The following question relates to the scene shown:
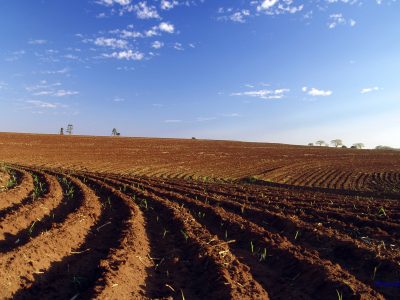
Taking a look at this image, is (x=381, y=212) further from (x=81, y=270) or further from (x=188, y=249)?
(x=81, y=270)

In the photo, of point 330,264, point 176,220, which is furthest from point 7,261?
point 330,264

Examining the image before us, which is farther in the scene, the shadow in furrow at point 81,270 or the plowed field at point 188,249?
the plowed field at point 188,249

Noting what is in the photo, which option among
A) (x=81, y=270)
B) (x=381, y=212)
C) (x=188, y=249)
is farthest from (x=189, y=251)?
(x=381, y=212)

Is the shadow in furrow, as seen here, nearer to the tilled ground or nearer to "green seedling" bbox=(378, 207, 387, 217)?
the tilled ground

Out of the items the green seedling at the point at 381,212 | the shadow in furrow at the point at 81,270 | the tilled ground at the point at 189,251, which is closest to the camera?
the shadow in furrow at the point at 81,270

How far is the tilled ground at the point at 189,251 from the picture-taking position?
453 cm

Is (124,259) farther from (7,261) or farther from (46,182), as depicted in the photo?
(46,182)

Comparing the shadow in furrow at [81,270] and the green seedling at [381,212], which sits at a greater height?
the green seedling at [381,212]

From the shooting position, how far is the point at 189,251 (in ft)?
19.5

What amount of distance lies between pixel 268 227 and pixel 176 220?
5.91 ft

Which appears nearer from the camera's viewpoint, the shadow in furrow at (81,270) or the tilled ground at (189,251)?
the shadow in furrow at (81,270)

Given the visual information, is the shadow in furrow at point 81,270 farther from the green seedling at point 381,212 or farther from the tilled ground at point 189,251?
the green seedling at point 381,212

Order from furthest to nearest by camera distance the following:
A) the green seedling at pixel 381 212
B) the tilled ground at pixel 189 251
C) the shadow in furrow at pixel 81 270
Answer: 1. the green seedling at pixel 381 212
2. the tilled ground at pixel 189 251
3. the shadow in furrow at pixel 81 270

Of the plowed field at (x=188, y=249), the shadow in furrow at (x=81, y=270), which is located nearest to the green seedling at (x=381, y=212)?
the plowed field at (x=188, y=249)
